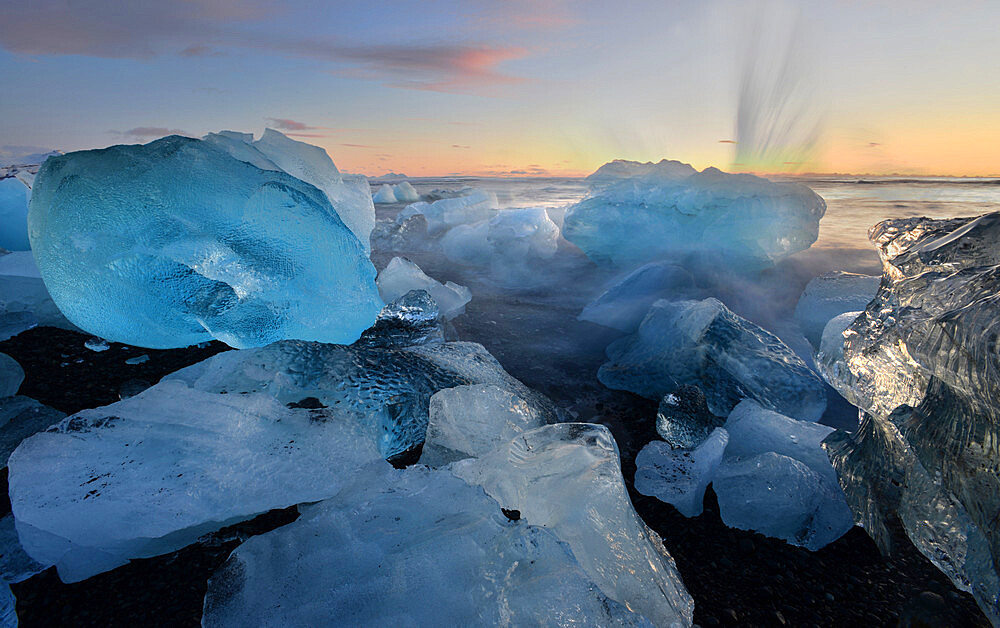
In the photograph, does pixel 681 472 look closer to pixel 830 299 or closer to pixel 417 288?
pixel 830 299

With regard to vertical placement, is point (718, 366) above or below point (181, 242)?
below

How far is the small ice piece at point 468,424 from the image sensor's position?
5.76 ft

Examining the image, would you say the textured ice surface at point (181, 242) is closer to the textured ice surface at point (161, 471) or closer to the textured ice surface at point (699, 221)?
the textured ice surface at point (161, 471)

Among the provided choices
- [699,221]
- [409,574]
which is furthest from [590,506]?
[699,221]

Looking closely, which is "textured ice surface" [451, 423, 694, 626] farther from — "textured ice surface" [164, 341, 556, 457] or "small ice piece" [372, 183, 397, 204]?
"small ice piece" [372, 183, 397, 204]

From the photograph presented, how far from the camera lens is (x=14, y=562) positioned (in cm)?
126

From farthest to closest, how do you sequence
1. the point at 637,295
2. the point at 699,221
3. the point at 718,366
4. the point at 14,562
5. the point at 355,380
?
the point at 699,221 < the point at 637,295 < the point at 718,366 < the point at 355,380 < the point at 14,562

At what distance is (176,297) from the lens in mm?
2258

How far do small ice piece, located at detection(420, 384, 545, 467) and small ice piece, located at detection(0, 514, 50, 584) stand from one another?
1.10 m

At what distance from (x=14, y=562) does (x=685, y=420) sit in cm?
223

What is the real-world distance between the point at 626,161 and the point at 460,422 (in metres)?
6.76

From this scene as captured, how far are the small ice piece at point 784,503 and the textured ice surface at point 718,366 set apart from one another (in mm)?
686

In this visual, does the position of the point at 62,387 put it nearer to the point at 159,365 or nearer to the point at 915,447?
the point at 159,365

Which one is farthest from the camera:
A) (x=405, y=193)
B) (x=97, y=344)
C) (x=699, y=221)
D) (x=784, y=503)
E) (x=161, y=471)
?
(x=405, y=193)
